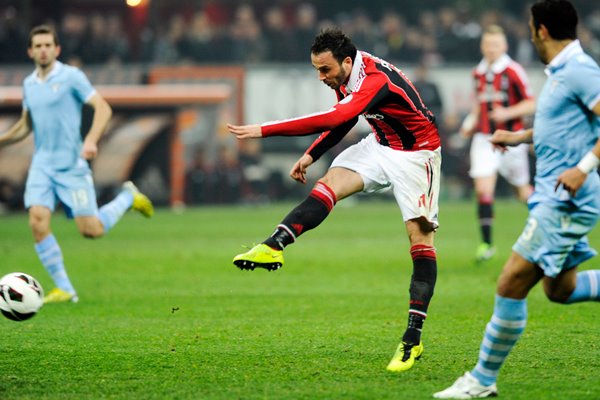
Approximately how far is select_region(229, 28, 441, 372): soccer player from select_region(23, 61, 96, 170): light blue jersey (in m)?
3.96

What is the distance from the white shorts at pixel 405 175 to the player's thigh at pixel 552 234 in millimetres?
1789

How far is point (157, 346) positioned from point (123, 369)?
944 millimetres

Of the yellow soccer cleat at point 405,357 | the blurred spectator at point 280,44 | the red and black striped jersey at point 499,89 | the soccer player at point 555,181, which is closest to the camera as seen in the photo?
the soccer player at point 555,181

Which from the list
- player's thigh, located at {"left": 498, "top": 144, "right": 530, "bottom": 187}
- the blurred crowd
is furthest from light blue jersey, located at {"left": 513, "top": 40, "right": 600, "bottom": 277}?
the blurred crowd

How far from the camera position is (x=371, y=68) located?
7586mm

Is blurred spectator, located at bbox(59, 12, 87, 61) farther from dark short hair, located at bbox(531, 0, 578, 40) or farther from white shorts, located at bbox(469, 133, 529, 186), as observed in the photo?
dark short hair, located at bbox(531, 0, 578, 40)

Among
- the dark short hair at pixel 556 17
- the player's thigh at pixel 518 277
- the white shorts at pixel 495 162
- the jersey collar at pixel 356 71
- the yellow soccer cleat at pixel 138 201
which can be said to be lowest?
the white shorts at pixel 495 162

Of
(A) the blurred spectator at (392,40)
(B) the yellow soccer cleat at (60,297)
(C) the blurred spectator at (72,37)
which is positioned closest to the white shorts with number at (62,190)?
(B) the yellow soccer cleat at (60,297)

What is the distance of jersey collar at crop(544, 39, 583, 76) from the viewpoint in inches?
239

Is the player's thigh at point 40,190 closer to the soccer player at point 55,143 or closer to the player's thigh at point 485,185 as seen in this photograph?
the soccer player at point 55,143

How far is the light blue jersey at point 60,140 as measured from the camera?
10.9 metres

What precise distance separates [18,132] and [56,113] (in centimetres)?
43

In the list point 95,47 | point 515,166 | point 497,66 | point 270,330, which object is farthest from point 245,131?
point 95,47

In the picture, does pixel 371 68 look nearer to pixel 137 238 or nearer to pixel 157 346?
pixel 157 346
